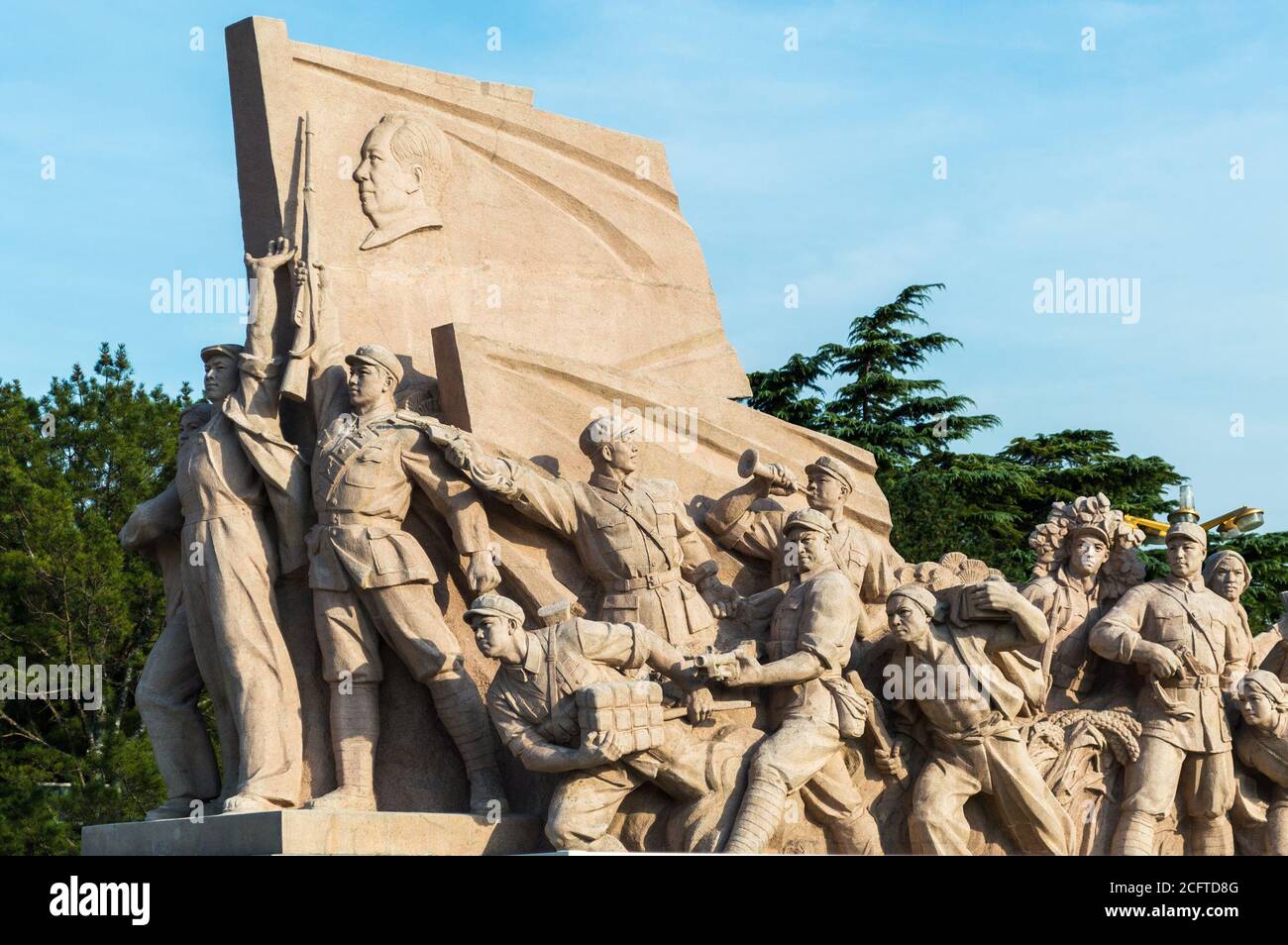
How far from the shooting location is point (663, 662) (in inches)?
370

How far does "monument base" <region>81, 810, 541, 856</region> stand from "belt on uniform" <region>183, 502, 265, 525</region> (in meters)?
1.54

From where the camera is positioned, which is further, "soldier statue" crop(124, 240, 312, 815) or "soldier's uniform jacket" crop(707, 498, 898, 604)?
"soldier's uniform jacket" crop(707, 498, 898, 604)

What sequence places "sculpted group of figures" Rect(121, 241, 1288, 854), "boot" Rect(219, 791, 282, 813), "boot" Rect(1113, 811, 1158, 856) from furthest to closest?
1. "boot" Rect(1113, 811, 1158, 856)
2. "boot" Rect(219, 791, 282, 813)
3. "sculpted group of figures" Rect(121, 241, 1288, 854)

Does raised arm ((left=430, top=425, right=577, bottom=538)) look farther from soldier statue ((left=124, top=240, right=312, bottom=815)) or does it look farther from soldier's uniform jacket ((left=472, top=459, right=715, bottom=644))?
soldier statue ((left=124, top=240, right=312, bottom=815))

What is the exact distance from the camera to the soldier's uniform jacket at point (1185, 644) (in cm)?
1041

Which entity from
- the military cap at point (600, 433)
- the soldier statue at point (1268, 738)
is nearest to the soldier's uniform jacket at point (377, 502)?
the military cap at point (600, 433)

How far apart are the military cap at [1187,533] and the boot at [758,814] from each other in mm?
2906

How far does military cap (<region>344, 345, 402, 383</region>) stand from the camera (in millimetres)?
9844

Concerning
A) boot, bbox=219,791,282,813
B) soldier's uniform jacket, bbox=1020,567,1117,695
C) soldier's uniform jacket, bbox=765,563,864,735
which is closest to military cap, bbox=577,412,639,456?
soldier's uniform jacket, bbox=765,563,864,735

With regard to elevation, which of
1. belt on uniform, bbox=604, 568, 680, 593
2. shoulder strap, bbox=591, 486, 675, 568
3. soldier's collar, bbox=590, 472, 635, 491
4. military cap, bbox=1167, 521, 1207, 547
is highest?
soldier's collar, bbox=590, 472, 635, 491

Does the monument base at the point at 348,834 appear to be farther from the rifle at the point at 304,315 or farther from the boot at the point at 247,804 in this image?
the rifle at the point at 304,315
